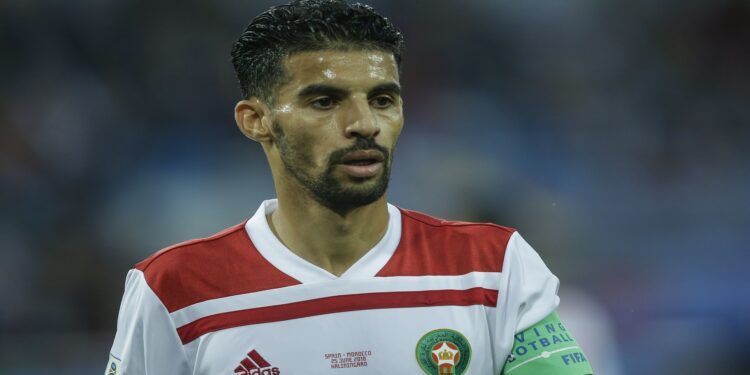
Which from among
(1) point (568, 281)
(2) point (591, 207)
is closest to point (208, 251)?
(1) point (568, 281)

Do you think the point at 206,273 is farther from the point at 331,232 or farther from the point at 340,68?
the point at 340,68

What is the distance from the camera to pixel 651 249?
6352 millimetres

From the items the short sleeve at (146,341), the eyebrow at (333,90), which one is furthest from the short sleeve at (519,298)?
the short sleeve at (146,341)

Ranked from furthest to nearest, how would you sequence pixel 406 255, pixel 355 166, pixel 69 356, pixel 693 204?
pixel 693 204 → pixel 69 356 → pixel 406 255 → pixel 355 166

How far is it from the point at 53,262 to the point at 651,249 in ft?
12.2

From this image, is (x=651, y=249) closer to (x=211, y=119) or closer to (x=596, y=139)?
(x=596, y=139)

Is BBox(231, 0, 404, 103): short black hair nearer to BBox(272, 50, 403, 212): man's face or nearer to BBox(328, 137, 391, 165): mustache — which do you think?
BBox(272, 50, 403, 212): man's face

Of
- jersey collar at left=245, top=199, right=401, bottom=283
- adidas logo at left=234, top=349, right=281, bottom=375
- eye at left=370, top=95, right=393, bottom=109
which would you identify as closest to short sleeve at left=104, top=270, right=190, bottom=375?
adidas logo at left=234, top=349, right=281, bottom=375

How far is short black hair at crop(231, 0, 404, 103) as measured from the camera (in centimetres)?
280

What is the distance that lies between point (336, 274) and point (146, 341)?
1.80 ft

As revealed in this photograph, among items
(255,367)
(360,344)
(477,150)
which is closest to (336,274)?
(360,344)

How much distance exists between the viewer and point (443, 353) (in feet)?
8.81

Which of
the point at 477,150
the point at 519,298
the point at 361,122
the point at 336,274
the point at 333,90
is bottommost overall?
the point at 519,298

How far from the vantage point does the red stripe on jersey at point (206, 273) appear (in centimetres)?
280
